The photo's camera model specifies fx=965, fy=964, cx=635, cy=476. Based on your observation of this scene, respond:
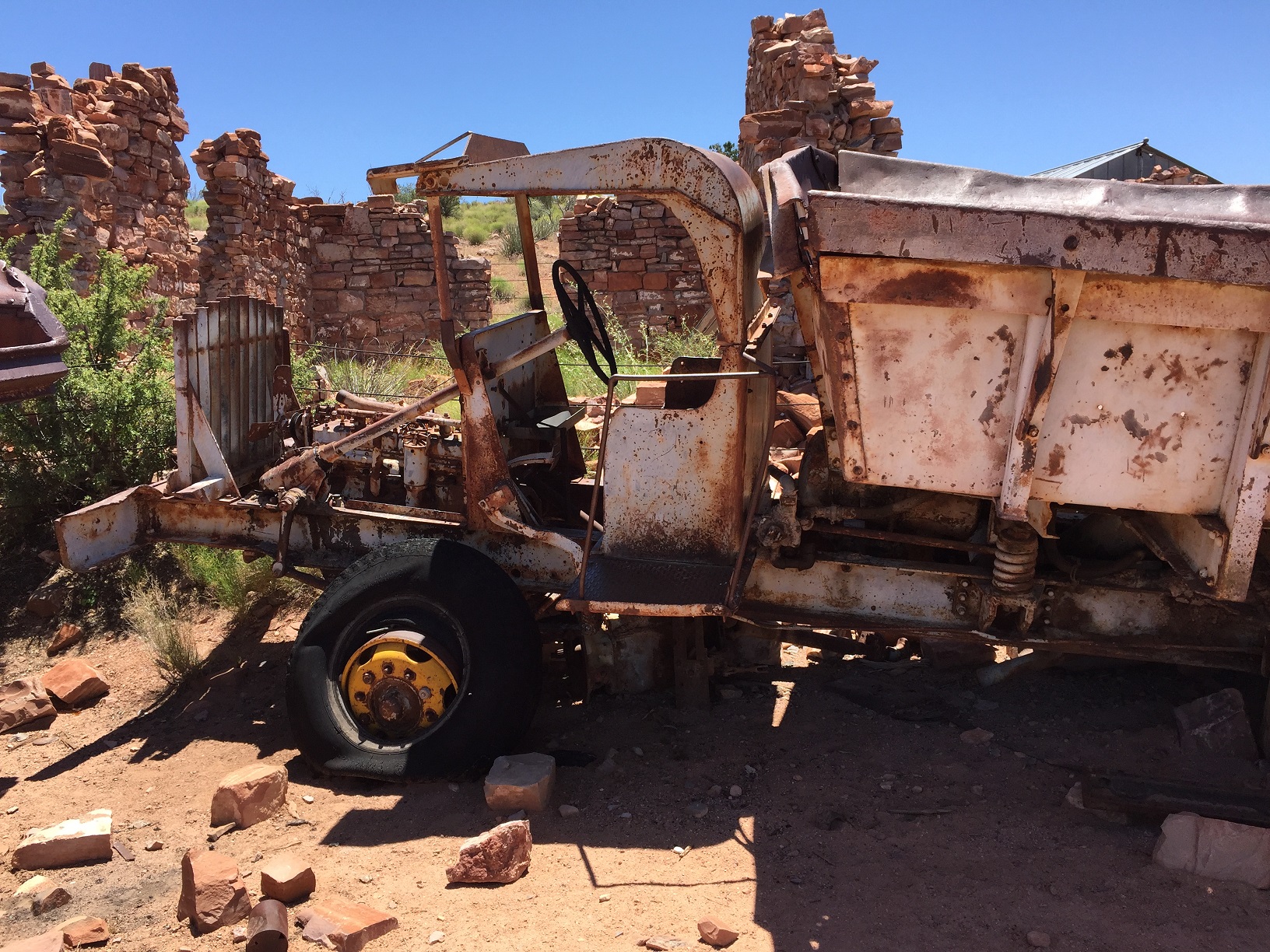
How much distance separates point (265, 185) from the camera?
41.3 ft

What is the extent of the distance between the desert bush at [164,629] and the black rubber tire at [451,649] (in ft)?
4.70

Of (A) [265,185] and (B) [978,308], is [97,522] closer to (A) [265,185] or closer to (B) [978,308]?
(B) [978,308]

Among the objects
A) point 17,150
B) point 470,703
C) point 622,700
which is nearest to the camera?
point 470,703

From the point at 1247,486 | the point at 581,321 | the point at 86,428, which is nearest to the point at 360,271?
the point at 86,428

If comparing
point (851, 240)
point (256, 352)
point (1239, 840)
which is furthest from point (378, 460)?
point (1239, 840)

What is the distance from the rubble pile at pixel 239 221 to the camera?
1173cm

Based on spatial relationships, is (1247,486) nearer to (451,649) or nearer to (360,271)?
(451,649)

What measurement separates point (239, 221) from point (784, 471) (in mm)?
9875

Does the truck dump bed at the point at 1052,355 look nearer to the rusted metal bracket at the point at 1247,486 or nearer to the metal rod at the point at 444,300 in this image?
the rusted metal bracket at the point at 1247,486

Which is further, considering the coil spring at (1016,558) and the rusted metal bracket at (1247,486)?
the coil spring at (1016,558)

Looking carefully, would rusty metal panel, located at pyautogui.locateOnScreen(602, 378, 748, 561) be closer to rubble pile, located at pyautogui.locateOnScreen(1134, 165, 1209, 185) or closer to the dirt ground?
the dirt ground

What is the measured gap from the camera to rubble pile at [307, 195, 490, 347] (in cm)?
1346

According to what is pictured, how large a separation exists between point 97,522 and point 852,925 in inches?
145

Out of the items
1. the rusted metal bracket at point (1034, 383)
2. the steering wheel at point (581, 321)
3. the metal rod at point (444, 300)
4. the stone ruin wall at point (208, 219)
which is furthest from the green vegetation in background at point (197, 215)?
the rusted metal bracket at point (1034, 383)
